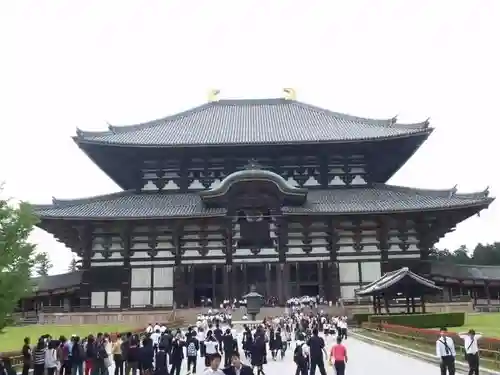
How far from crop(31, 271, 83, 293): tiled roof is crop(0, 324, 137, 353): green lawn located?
6376 millimetres

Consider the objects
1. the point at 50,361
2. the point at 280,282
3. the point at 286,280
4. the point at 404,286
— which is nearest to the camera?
the point at 50,361

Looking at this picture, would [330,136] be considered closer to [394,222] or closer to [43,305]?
[394,222]

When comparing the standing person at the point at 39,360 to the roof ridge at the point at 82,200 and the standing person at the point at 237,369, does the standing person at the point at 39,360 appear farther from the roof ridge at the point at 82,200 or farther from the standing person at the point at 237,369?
the roof ridge at the point at 82,200

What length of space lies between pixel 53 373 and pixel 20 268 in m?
4.33

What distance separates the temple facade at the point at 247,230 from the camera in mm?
45781

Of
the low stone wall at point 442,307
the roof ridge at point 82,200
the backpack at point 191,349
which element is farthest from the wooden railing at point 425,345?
the roof ridge at point 82,200

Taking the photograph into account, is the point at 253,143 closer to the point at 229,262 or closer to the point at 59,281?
the point at 229,262

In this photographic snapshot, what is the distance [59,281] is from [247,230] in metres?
16.6

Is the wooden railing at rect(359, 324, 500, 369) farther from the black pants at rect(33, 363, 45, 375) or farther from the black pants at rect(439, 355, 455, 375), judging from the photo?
the black pants at rect(33, 363, 45, 375)

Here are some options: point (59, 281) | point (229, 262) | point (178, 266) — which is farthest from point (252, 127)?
point (59, 281)

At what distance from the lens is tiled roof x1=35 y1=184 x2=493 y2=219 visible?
45250 millimetres

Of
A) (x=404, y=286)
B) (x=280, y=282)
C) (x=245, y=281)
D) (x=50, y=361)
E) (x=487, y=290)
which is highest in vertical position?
(x=245, y=281)

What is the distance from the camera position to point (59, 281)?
50.3 meters

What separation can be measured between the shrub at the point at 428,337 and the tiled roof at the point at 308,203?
13.5 metres
